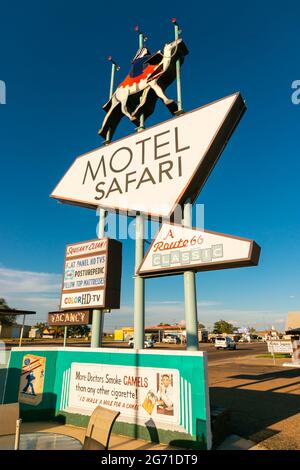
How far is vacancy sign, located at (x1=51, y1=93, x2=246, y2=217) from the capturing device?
27.7ft

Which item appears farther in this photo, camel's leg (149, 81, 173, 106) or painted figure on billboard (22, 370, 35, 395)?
camel's leg (149, 81, 173, 106)

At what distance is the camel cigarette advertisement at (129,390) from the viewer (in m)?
6.68

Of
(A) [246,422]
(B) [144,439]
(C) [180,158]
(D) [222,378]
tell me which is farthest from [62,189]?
(D) [222,378]

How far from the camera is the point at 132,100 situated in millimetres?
11484

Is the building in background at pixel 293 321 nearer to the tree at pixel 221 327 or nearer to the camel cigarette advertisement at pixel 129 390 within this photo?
the camel cigarette advertisement at pixel 129 390

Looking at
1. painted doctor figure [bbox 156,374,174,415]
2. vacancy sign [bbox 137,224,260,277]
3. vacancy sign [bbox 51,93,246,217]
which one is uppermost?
vacancy sign [bbox 51,93,246,217]

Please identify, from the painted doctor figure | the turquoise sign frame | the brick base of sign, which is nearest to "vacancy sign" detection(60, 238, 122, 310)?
the turquoise sign frame

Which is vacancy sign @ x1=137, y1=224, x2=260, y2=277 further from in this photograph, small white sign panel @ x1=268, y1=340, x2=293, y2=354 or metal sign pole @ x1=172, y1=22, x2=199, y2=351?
small white sign panel @ x1=268, y1=340, x2=293, y2=354

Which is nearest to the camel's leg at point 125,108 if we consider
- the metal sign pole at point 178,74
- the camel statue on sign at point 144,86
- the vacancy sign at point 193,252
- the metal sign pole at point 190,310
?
the camel statue on sign at point 144,86

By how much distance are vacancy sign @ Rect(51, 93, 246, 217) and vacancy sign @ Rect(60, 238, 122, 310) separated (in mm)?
1430

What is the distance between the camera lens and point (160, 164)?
30.3 ft

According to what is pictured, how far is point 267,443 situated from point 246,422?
5.71 ft

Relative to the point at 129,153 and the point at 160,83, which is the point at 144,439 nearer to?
the point at 129,153
